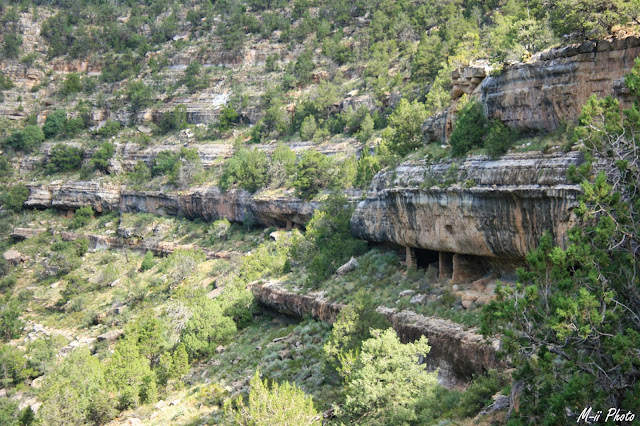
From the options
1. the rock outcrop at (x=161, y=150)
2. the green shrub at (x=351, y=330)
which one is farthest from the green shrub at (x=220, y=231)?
the green shrub at (x=351, y=330)

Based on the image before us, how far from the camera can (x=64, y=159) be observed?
76000 millimetres

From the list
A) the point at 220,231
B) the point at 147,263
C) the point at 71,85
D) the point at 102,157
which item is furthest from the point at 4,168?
the point at 220,231

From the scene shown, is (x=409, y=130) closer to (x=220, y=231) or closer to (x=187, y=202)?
(x=220, y=231)

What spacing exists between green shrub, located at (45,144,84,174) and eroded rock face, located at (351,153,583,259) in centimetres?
5838

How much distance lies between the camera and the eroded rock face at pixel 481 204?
59.8ft

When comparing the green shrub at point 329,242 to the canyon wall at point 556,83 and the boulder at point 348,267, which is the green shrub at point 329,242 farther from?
the canyon wall at point 556,83

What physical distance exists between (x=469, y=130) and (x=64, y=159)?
214 ft

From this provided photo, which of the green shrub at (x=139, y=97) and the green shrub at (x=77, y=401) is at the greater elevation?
the green shrub at (x=139, y=97)

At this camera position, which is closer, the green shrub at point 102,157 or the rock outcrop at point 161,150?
the rock outcrop at point 161,150

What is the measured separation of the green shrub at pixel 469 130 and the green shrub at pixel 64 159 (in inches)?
2517

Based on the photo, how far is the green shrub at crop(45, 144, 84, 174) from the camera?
76.2m

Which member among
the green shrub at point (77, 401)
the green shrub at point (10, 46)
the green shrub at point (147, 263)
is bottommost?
the green shrub at point (147, 263)

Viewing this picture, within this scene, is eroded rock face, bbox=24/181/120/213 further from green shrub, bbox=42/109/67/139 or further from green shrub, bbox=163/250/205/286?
green shrub, bbox=163/250/205/286

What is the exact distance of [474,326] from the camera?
21000 millimetres
